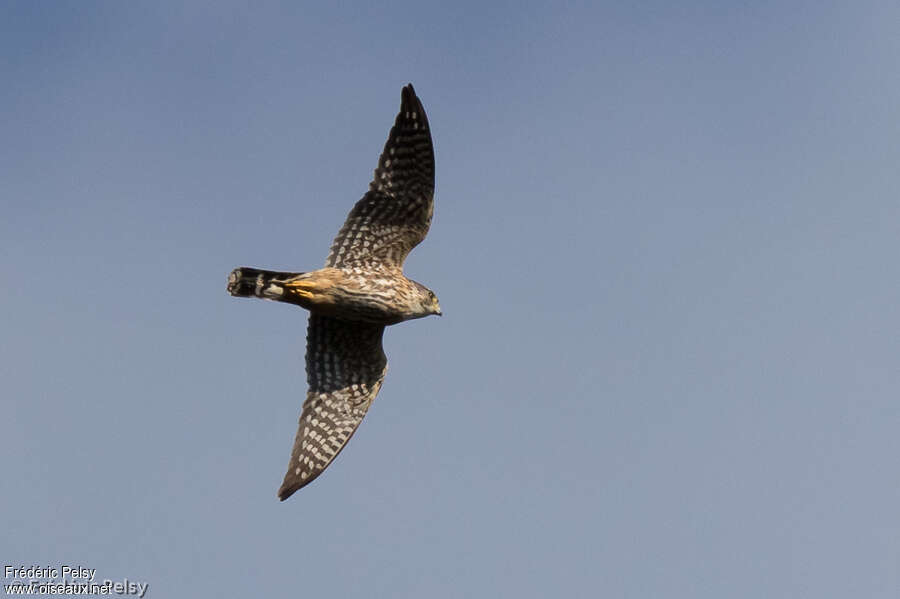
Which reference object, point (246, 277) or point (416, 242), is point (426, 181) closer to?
point (416, 242)

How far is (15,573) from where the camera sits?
16.3m

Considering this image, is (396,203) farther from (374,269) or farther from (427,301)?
(427,301)

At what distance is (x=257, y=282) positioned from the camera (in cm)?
1655

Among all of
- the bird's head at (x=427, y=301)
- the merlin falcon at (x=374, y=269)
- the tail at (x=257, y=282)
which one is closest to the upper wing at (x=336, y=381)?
the merlin falcon at (x=374, y=269)

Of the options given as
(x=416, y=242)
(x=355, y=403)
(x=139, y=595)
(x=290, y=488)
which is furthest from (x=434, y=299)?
(x=139, y=595)

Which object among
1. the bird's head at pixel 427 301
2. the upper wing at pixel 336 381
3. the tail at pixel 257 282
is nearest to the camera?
the tail at pixel 257 282

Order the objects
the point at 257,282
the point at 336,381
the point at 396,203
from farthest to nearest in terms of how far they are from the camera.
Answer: the point at 336,381, the point at 396,203, the point at 257,282

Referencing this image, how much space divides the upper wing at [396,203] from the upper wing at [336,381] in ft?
4.51

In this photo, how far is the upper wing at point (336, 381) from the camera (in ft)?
59.4

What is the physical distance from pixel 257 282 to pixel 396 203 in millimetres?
2199

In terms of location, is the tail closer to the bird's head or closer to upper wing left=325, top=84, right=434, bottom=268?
upper wing left=325, top=84, right=434, bottom=268

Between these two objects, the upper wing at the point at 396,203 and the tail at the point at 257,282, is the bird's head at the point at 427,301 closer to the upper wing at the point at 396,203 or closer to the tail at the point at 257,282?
the upper wing at the point at 396,203

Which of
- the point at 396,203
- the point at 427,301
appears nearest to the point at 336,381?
the point at 427,301

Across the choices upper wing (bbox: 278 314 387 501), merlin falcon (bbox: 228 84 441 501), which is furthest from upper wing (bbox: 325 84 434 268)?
upper wing (bbox: 278 314 387 501)
